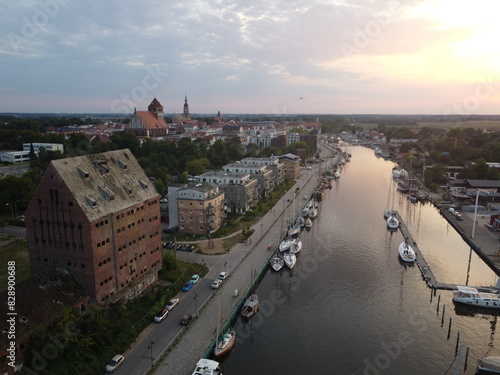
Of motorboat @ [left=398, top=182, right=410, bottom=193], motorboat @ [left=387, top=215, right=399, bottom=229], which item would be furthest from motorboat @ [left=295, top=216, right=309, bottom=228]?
motorboat @ [left=398, top=182, right=410, bottom=193]

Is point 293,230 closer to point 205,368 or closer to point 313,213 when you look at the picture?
point 313,213

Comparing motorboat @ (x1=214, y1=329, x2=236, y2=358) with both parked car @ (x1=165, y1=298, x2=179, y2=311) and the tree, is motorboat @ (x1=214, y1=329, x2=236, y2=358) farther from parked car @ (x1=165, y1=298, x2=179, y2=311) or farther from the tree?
the tree

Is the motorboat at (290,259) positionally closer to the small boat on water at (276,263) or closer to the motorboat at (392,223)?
the small boat on water at (276,263)

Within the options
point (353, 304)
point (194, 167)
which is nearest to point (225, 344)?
point (353, 304)

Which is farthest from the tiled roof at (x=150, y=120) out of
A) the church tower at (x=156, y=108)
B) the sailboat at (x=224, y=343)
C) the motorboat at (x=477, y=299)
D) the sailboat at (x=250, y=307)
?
the motorboat at (x=477, y=299)

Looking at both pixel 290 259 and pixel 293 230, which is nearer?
pixel 290 259

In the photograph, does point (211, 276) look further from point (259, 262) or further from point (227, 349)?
point (227, 349)
